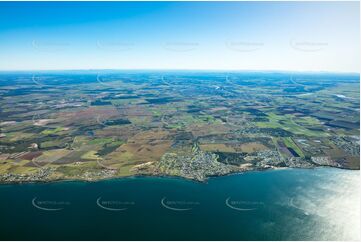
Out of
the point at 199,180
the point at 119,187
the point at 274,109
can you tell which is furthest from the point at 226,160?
the point at 274,109

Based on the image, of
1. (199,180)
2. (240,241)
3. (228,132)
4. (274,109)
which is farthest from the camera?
(274,109)

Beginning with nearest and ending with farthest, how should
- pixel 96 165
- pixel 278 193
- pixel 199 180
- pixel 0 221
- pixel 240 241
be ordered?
pixel 240 241, pixel 0 221, pixel 278 193, pixel 199 180, pixel 96 165

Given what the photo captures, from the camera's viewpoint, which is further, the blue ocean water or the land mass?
the land mass

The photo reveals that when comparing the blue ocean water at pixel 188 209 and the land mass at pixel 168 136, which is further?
the land mass at pixel 168 136

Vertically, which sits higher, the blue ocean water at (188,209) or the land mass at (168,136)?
the land mass at (168,136)

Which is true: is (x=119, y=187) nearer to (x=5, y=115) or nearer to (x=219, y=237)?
(x=219, y=237)

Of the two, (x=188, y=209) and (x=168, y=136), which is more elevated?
(x=168, y=136)

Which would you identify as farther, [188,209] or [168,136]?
[168,136]

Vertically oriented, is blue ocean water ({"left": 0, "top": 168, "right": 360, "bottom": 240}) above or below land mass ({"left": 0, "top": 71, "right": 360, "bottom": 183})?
below
